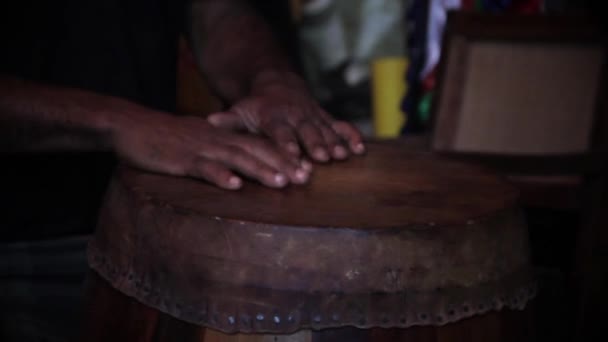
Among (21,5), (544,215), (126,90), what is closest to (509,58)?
(544,215)

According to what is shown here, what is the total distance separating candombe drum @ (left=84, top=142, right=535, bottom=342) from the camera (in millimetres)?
1089

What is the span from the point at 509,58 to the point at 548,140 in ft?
0.81

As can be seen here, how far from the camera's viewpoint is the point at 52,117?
4.65ft

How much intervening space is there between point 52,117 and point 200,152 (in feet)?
0.87

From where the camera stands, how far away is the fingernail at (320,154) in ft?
4.69

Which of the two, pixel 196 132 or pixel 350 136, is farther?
pixel 350 136

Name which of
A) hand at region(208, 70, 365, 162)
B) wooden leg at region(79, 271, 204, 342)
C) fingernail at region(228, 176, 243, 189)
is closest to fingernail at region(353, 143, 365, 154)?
hand at region(208, 70, 365, 162)

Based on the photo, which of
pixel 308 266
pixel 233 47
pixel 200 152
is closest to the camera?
pixel 308 266

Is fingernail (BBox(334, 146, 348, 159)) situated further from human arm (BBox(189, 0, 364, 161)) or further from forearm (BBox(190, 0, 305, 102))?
forearm (BBox(190, 0, 305, 102))

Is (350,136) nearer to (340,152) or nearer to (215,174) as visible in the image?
(340,152)

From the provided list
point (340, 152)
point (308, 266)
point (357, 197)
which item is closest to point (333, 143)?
A: point (340, 152)

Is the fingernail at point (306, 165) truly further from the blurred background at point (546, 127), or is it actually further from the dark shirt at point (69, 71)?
the blurred background at point (546, 127)

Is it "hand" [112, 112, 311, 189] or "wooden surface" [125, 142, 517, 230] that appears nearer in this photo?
"wooden surface" [125, 142, 517, 230]

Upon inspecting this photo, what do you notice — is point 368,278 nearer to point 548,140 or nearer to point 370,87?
point 548,140
